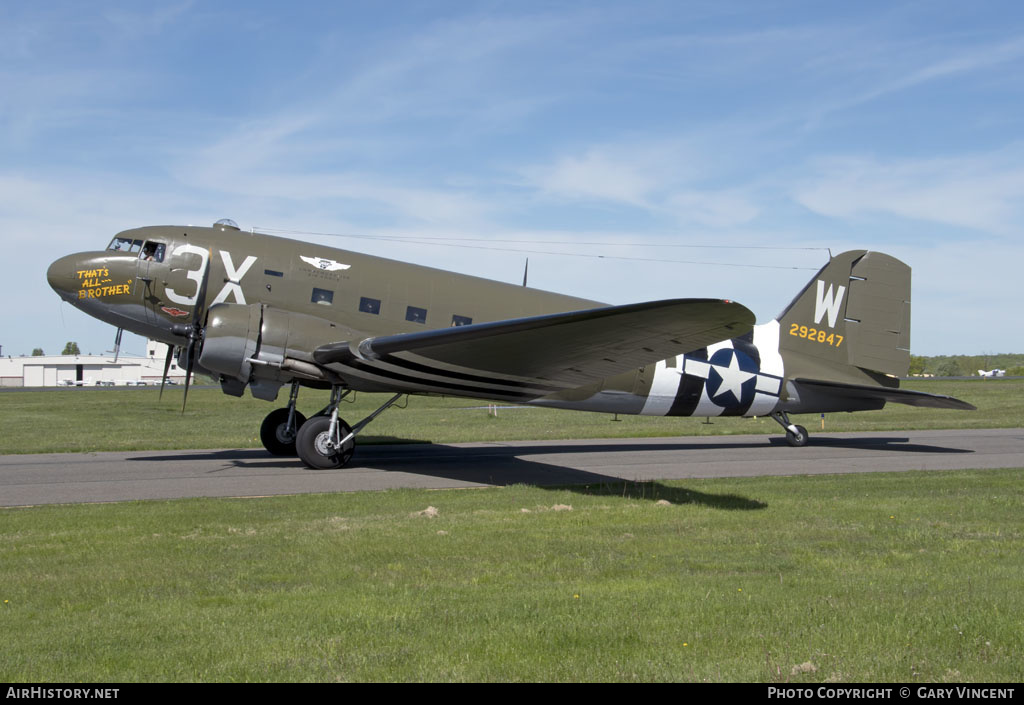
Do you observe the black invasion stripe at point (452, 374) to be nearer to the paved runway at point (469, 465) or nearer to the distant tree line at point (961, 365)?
the paved runway at point (469, 465)

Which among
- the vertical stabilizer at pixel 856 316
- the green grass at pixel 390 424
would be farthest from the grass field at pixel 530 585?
the green grass at pixel 390 424

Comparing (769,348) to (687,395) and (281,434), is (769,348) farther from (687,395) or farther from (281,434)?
(281,434)

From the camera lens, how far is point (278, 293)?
51.1ft

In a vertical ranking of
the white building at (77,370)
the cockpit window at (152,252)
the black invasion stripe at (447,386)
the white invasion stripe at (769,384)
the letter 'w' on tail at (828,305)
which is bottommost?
the white building at (77,370)

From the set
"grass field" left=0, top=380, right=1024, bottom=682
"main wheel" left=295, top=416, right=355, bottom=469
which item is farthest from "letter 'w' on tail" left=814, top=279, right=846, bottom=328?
"main wheel" left=295, top=416, right=355, bottom=469

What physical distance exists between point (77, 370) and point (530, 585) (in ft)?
380

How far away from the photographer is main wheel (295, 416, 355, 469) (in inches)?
595

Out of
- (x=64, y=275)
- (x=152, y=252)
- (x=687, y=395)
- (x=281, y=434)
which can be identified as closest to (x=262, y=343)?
(x=152, y=252)

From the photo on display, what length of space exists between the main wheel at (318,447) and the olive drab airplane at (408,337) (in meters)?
0.03

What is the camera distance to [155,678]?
194 inches

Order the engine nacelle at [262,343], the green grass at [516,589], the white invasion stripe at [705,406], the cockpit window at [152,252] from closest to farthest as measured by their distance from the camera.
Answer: the green grass at [516,589]
the engine nacelle at [262,343]
the cockpit window at [152,252]
the white invasion stripe at [705,406]

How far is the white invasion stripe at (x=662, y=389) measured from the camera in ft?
58.6
